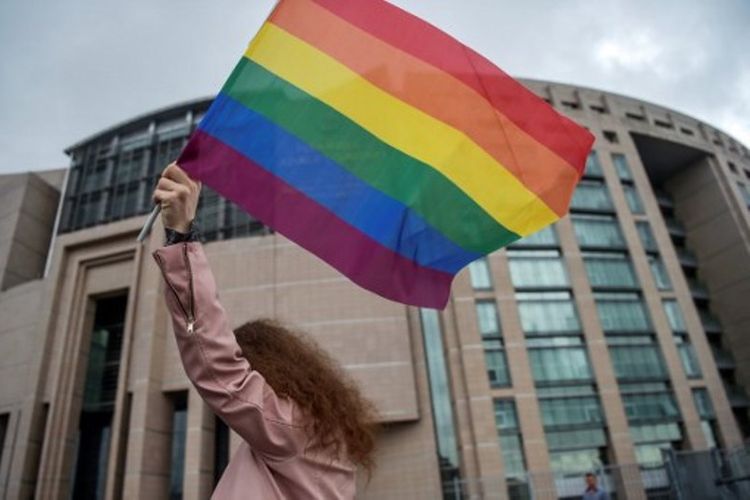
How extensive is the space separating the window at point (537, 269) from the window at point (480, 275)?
1485mm

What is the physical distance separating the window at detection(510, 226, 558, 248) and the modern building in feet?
0.38

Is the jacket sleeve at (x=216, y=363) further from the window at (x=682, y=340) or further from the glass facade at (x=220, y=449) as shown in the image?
the window at (x=682, y=340)

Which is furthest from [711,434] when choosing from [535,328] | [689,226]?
[689,226]

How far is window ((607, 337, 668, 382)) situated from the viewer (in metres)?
29.1

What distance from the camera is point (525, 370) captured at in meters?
26.9

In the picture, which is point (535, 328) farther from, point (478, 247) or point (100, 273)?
point (478, 247)

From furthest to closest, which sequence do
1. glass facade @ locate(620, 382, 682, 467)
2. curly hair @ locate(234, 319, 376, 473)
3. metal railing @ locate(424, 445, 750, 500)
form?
glass facade @ locate(620, 382, 682, 467) → metal railing @ locate(424, 445, 750, 500) → curly hair @ locate(234, 319, 376, 473)

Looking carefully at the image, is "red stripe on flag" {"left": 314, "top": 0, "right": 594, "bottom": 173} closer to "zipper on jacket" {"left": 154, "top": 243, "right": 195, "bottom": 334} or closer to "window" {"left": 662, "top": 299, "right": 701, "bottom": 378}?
"zipper on jacket" {"left": 154, "top": 243, "right": 195, "bottom": 334}

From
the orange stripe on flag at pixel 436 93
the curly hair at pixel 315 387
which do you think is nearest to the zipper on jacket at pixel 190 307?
the curly hair at pixel 315 387

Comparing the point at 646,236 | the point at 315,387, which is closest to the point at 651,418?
the point at 646,236

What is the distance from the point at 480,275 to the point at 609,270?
8.94 meters

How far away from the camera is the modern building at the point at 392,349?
2452 centimetres

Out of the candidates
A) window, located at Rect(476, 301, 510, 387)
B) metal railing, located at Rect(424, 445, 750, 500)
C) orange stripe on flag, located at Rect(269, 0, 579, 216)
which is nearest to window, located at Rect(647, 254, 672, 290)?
window, located at Rect(476, 301, 510, 387)

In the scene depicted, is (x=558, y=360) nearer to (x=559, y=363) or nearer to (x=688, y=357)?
(x=559, y=363)
